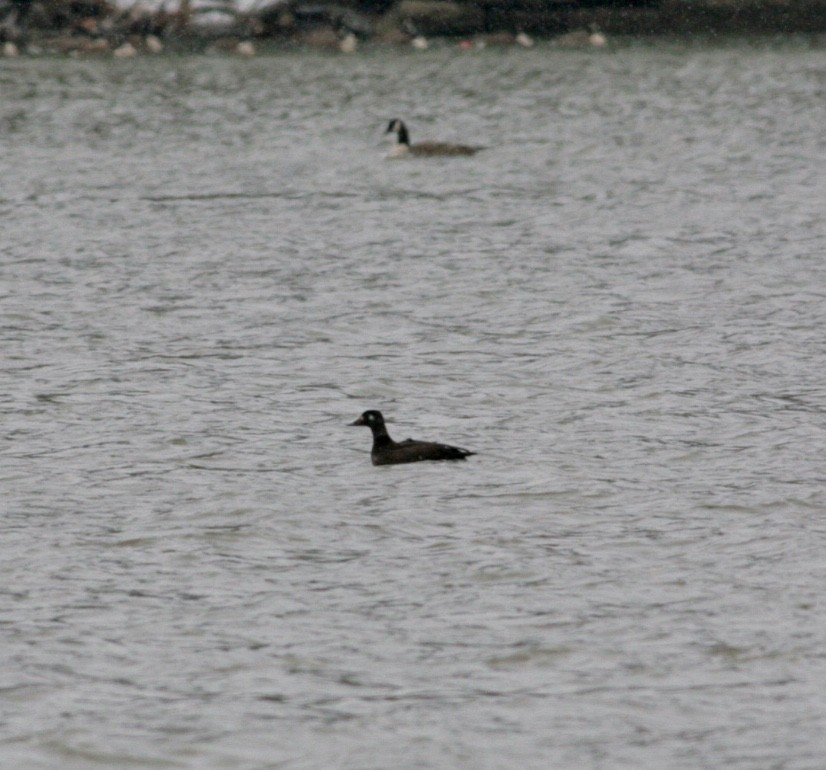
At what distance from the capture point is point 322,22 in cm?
8856

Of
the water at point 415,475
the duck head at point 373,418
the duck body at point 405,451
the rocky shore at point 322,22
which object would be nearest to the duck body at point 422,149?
the water at point 415,475

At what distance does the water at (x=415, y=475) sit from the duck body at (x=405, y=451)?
15 cm

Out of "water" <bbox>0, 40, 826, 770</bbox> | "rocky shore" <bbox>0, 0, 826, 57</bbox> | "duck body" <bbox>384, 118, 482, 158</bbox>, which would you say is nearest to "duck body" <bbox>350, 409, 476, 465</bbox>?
"water" <bbox>0, 40, 826, 770</bbox>

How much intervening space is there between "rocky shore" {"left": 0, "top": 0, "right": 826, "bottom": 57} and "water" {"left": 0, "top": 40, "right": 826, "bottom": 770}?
4933cm

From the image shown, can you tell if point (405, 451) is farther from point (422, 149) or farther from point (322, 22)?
point (322, 22)

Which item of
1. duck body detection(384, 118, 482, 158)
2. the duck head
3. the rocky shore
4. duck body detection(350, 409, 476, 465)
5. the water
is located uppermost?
the rocky shore

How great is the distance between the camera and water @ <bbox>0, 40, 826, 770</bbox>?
1138 cm

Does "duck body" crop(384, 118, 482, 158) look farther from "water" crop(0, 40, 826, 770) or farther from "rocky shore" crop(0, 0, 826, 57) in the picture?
"rocky shore" crop(0, 0, 826, 57)

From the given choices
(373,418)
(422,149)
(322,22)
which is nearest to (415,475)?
(373,418)

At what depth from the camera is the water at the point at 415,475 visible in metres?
11.4

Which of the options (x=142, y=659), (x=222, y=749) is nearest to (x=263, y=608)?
(x=142, y=659)

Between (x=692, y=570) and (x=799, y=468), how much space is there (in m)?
3.22

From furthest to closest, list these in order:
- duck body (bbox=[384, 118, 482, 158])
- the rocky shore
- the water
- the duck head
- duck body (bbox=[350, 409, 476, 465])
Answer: the rocky shore
duck body (bbox=[384, 118, 482, 158])
the duck head
duck body (bbox=[350, 409, 476, 465])
the water

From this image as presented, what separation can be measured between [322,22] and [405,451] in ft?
242
